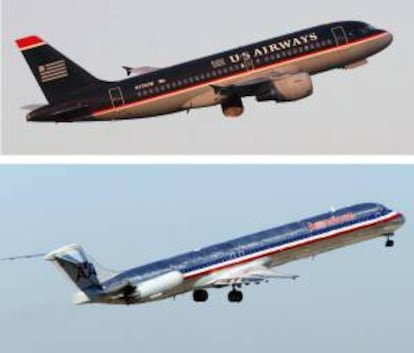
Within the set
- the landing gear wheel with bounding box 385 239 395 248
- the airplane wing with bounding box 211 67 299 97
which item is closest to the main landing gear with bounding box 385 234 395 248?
the landing gear wheel with bounding box 385 239 395 248

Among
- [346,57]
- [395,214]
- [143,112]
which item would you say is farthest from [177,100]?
[395,214]

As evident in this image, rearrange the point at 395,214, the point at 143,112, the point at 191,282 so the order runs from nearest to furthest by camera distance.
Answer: the point at 143,112, the point at 191,282, the point at 395,214

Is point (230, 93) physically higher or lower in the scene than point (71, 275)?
higher

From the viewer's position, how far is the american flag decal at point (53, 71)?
89.3m

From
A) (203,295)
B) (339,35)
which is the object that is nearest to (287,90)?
(339,35)

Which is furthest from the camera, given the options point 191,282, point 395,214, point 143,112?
point 395,214

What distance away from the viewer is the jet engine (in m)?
87.8

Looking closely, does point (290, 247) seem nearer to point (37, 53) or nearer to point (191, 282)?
point (191, 282)

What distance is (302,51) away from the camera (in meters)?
91.9

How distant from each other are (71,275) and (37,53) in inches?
417

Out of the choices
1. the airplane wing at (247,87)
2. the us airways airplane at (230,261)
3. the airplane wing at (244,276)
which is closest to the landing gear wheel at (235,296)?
the us airways airplane at (230,261)

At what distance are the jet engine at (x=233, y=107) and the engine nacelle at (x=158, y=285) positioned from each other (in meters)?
8.83

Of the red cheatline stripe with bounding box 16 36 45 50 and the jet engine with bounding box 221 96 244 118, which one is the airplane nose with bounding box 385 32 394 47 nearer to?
the jet engine with bounding box 221 96 244 118

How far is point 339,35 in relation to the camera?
9369 centimetres
